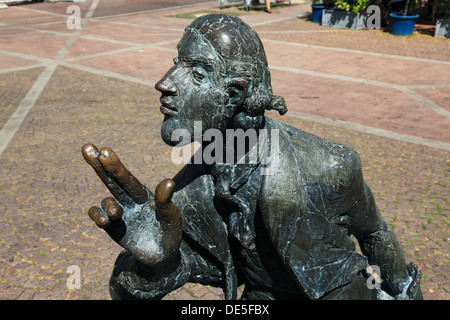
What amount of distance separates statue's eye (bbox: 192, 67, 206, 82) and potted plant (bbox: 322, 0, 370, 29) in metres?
16.3

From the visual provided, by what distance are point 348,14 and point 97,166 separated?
54.4 feet

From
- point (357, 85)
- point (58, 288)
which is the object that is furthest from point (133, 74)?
point (58, 288)

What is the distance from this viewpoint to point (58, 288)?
460 centimetres

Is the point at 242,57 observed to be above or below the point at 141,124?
above

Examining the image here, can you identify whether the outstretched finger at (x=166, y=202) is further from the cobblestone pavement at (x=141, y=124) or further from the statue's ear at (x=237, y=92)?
the cobblestone pavement at (x=141, y=124)

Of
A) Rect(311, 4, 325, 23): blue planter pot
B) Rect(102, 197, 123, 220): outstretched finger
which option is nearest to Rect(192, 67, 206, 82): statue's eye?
Rect(102, 197, 123, 220): outstretched finger

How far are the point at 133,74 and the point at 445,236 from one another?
27.9 ft

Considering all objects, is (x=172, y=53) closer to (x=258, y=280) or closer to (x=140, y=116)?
(x=140, y=116)

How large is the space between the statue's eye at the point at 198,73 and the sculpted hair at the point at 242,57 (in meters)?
0.08

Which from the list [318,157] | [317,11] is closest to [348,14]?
[317,11]

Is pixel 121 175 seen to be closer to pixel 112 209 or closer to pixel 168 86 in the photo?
pixel 112 209

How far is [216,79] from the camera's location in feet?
5.46

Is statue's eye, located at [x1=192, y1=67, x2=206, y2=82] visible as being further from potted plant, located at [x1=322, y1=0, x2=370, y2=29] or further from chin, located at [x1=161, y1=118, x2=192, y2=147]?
potted plant, located at [x1=322, y1=0, x2=370, y2=29]

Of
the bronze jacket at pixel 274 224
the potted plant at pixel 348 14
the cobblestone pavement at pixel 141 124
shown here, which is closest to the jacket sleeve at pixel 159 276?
the bronze jacket at pixel 274 224
